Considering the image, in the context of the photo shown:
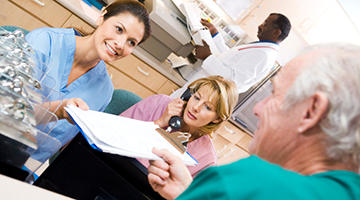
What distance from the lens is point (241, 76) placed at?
2168mm

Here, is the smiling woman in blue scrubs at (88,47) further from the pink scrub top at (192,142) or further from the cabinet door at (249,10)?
the cabinet door at (249,10)

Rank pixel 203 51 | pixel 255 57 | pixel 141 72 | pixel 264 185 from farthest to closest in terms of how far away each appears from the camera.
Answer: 1. pixel 141 72
2. pixel 203 51
3. pixel 255 57
4. pixel 264 185

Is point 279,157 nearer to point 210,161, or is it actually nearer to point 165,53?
point 210,161

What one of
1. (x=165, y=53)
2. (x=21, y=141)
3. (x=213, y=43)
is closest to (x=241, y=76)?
(x=213, y=43)

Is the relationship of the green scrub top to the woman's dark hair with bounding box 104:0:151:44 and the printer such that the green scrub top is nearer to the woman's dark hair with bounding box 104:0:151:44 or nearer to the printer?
the woman's dark hair with bounding box 104:0:151:44

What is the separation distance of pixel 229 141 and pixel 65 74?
98.6 inches

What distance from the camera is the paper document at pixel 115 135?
50cm

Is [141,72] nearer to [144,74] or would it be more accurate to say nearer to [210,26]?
[144,74]

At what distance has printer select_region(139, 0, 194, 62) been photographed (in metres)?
2.21

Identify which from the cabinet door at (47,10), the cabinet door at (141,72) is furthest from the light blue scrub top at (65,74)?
→ the cabinet door at (141,72)

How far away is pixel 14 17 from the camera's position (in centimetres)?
195

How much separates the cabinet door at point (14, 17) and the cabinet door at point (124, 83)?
83 centimetres

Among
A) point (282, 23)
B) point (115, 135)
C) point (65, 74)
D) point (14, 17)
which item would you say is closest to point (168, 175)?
point (115, 135)

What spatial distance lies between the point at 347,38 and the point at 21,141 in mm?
3580
